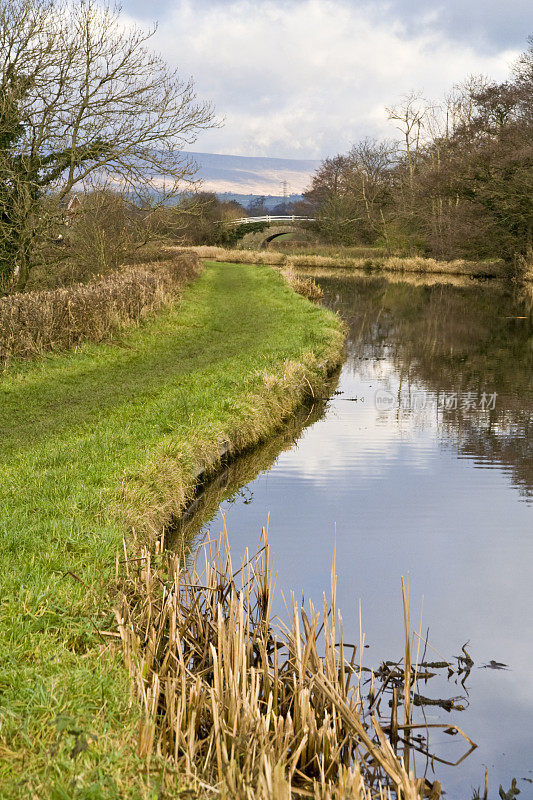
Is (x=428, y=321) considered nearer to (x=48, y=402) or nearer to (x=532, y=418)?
(x=532, y=418)

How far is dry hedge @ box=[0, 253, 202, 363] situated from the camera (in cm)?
1443

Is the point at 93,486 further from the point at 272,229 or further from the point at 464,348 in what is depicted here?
the point at 272,229

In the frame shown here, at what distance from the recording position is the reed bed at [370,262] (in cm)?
4528

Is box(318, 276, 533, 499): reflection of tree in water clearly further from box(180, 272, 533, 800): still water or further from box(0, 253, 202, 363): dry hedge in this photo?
box(0, 253, 202, 363): dry hedge

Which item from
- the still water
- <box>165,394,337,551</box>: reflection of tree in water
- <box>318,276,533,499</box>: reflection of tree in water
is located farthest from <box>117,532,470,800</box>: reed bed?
<box>318,276,533,499</box>: reflection of tree in water

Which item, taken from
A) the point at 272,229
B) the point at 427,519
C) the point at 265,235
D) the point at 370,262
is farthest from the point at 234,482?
the point at 272,229

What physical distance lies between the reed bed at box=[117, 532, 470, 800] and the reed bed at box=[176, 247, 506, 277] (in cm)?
4153

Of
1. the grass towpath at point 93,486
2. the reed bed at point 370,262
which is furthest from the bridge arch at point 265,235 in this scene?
the grass towpath at point 93,486

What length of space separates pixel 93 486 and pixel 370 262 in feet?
171

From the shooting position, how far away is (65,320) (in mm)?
15719

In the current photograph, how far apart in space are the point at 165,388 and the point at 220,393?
1317 millimetres

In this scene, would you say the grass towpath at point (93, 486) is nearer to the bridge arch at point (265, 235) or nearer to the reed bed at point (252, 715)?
the reed bed at point (252, 715)

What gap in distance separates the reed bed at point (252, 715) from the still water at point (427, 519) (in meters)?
0.69

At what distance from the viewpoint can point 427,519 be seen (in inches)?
324
